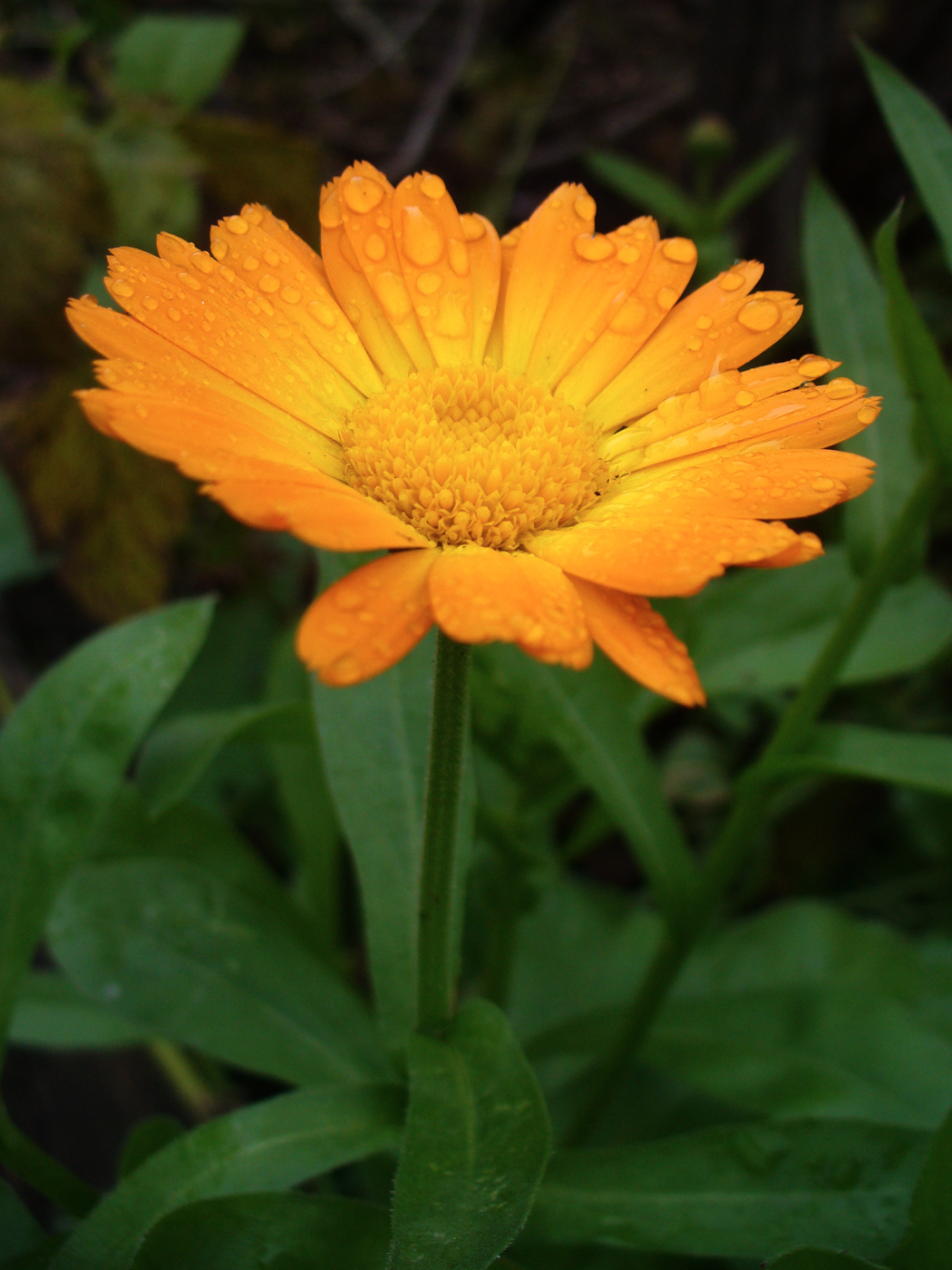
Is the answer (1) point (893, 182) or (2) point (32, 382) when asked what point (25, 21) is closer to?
(2) point (32, 382)

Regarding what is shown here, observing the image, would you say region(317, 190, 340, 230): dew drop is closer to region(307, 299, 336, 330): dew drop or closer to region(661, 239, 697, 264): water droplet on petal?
region(307, 299, 336, 330): dew drop

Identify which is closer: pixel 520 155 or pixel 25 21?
pixel 25 21

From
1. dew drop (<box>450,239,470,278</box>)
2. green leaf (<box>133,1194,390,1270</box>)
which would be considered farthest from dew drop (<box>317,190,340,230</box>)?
green leaf (<box>133,1194,390,1270</box>)

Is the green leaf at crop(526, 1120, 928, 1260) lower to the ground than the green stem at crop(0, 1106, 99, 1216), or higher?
higher

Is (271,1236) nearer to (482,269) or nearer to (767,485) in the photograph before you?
(767,485)

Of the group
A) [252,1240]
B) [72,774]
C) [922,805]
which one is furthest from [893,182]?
[252,1240]

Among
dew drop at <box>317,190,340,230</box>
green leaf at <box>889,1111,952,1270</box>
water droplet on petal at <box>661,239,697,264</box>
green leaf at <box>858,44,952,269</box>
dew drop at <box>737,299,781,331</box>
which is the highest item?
green leaf at <box>858,44,952,269</box>
